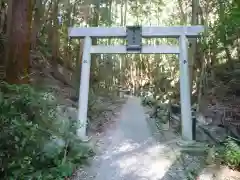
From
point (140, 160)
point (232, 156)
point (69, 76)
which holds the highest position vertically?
point (69, 76)

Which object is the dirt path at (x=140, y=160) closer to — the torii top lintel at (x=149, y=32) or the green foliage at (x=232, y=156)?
the green foliage at (x=232, y=156)

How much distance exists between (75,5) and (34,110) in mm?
12568

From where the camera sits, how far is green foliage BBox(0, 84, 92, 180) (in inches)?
172

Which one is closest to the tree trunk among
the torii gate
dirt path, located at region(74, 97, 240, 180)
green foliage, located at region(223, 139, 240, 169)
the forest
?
the forest

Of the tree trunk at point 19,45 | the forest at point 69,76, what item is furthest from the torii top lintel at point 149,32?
the tree trunk at point 19,45

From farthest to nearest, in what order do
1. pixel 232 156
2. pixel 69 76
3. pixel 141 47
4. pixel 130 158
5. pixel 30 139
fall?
1. pixel 69 76
2. pixel 141 47
3. pixel 130 158
4. pixel 232 156
5. pixel 30 139

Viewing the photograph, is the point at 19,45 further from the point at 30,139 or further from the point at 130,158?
the point at 130,158

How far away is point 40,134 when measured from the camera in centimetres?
490

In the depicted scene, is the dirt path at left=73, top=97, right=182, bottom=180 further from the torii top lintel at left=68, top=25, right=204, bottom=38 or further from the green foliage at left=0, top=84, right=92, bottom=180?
the torii top lintel at left=68, top=25, right=204, bottom=38

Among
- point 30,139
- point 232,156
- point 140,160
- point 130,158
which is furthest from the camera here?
point 130,158

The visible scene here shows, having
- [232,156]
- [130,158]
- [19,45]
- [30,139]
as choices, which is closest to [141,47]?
[130,158]

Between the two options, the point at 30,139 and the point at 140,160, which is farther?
the point at 140,160

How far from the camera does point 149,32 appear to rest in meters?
7.86

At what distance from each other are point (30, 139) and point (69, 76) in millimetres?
11168
